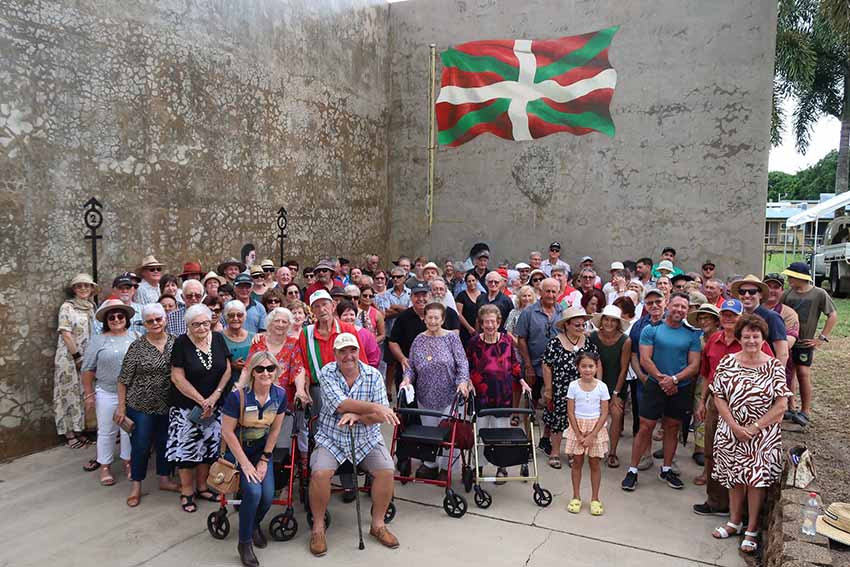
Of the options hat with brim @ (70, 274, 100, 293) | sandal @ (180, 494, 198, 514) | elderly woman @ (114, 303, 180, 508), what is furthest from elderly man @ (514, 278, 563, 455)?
hat with brim @ (70, 274, 100, 293)

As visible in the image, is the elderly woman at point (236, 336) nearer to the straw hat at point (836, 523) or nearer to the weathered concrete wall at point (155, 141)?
the weathered concrete wall at point (155, 141)

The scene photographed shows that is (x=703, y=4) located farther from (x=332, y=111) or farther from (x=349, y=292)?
(x=349, y=292)

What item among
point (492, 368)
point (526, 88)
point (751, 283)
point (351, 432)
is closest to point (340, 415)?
point (351, 432)

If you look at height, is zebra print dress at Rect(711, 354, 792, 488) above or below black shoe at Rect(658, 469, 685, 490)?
above

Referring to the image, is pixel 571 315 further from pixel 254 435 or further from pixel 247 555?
pixel 247 555

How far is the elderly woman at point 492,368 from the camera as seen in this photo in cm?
576

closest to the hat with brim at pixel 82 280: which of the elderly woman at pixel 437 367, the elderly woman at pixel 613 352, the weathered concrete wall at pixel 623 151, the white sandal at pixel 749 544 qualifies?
the elderly woman at pixel 437 367

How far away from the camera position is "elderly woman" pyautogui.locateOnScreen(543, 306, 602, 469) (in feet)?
19.1

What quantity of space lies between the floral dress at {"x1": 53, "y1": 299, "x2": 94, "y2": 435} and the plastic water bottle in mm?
6405

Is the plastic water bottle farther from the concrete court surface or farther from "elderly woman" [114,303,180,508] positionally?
"elderly woman" [114,303,180,508]

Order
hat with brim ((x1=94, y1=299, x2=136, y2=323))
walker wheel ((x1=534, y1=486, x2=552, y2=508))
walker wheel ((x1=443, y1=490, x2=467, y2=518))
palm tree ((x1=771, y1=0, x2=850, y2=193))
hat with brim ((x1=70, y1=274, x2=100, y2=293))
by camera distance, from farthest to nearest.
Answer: palm tree ((x1=771, y1=0, x2=850, y2=193)) → hat with brim ((x1=70, y1=274, x2=100, y2=293)) → hat with brim ((x1=94, y1=299, x2=136, y2=323)) → walker wheel ((x1=534, y1=486, x2=552, y2=508)) → walker wheel ((x1=443, y1=490, x2=467, y2=518))

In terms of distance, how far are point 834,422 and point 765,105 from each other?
20.3 feet

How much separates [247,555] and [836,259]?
20380mm

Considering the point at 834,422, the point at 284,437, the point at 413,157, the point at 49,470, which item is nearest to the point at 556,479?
the point at 284,437
